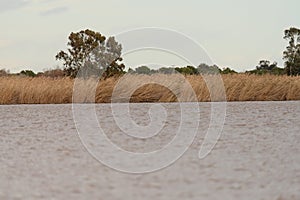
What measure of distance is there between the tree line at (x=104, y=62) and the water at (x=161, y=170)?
18.7ft

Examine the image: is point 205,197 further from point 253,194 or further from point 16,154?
point 16,154

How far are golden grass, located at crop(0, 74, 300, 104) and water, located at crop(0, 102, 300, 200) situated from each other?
467cm

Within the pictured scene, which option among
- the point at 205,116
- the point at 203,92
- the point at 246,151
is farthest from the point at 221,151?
the point at 203,92

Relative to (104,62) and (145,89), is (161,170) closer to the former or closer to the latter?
(145,89)

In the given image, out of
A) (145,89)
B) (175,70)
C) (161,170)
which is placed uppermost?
(175,70)

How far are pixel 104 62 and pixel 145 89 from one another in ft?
11.4

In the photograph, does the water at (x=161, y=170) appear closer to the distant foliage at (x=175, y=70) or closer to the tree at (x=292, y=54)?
the distant foliage at (x=175, y=70)

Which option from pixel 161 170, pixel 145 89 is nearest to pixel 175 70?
pixel 145 89

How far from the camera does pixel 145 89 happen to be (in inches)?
428

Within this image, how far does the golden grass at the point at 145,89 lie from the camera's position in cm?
1062

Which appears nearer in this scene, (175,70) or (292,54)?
(175,70)

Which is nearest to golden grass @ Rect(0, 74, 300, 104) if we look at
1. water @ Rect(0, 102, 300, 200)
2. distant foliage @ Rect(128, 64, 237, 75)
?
distant foliage @ Rect(128, 64, 237, 75)

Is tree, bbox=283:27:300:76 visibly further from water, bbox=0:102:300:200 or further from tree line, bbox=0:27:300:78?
water, bbox=0:102:300:200

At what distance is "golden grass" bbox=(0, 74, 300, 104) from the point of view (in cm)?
1062
